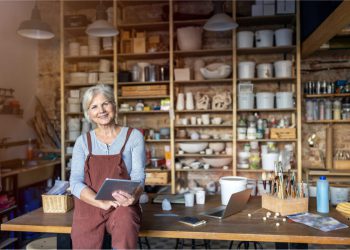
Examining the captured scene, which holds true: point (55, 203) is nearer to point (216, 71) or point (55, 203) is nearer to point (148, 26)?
point (216, 71)

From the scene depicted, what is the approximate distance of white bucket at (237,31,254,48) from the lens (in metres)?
4.77

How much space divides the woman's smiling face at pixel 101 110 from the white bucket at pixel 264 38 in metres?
3.20

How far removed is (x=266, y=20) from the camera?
494 cm

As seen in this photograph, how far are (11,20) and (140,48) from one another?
1840 mm

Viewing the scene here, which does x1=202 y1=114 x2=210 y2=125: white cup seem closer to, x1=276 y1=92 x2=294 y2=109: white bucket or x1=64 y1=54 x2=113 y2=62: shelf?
x1=276 y1=92 x2=294 y2=109: white bucket

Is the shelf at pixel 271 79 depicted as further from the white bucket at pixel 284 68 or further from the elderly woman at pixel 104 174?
the elderly woman at pixel 104 174

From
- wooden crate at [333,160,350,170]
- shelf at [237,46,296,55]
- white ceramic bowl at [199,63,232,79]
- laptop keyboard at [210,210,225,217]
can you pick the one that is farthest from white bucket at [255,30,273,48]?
laptop keyboard at [210,210,225,217]

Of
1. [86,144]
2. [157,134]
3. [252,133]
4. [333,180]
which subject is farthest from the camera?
[157,134]

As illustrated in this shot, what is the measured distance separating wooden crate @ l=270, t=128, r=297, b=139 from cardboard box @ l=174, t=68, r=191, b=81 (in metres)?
1.36

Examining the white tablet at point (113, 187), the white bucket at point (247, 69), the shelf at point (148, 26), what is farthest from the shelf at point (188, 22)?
the white tablet at point (113, 187)

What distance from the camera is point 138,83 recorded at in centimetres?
506

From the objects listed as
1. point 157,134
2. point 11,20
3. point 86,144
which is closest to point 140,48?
point 157,134

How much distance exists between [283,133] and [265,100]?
50 centimetres

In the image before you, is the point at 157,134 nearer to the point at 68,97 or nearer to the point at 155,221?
the point at 68,97
